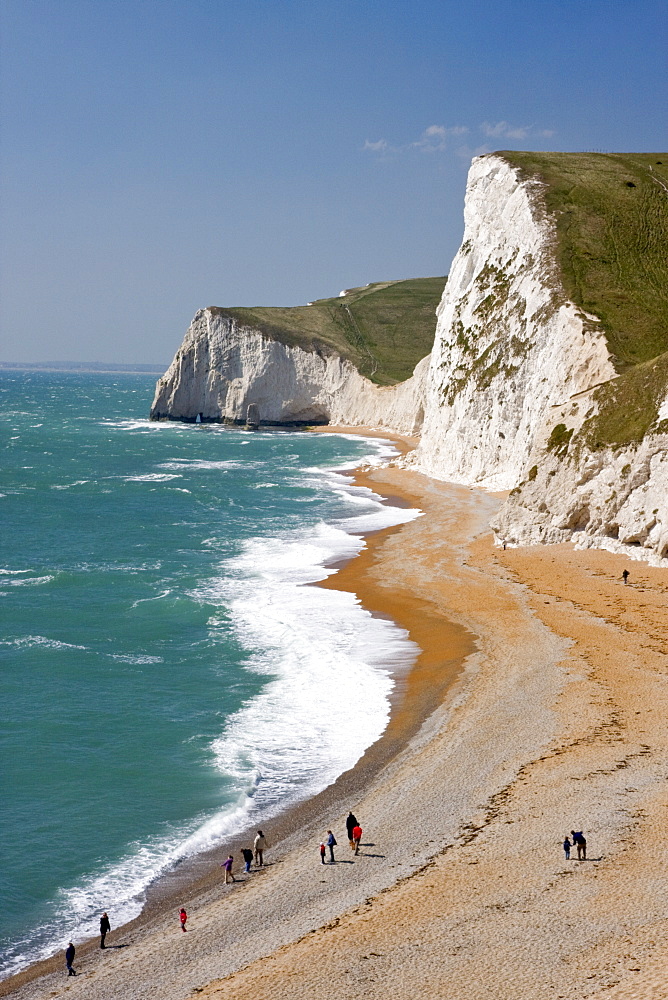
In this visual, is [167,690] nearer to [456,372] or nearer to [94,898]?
[94,898]

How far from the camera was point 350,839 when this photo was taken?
2109 centimetres

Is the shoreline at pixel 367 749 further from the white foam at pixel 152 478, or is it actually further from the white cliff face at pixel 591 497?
the white foam at pixel 152 478

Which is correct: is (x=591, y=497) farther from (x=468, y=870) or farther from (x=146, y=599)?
(x=468, y=870)

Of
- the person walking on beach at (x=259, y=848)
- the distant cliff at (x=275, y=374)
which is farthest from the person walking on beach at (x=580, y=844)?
the distant cliff at (x=275, y=374)

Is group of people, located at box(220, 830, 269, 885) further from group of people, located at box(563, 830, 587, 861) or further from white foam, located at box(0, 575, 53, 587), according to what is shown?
white foam, located at box(0, 575, 53, 587)

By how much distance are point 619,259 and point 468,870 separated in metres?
60.1

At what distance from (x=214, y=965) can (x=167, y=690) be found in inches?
630

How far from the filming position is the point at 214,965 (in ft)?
56.4

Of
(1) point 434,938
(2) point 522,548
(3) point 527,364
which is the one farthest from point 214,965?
(3) point 527,364

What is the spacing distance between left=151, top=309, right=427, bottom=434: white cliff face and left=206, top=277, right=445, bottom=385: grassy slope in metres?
2.48

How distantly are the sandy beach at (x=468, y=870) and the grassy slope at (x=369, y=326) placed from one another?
11237 centimetres

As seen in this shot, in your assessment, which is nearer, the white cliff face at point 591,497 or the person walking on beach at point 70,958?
the person walking on beach at point 70,958

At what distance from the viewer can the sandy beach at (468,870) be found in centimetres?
1606

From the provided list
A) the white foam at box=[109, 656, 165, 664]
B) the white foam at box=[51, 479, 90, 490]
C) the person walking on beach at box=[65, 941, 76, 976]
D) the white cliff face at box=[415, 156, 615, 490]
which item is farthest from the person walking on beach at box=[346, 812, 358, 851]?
the white foam at box=[51, 479, 90, 490]
